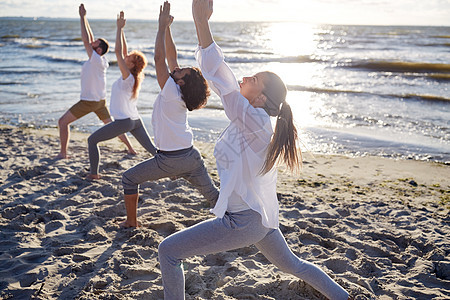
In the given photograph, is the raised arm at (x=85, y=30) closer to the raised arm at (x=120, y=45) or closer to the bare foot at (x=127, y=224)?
the raised arm at (x=120, y=45)

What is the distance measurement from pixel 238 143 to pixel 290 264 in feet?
3.05

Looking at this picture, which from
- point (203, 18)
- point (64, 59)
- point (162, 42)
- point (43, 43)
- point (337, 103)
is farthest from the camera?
point (43, 43)

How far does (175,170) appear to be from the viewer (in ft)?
12.8

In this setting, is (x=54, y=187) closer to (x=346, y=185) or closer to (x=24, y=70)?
(x=346, y=185)

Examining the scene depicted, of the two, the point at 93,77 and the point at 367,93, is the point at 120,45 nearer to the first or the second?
the point at 93,77

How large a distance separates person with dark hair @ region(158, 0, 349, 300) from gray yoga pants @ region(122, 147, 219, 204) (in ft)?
4.45

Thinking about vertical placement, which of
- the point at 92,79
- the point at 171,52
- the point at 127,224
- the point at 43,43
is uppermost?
the point at 43,43

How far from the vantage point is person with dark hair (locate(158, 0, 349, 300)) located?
7.88 ft

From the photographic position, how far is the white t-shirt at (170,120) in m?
3.54

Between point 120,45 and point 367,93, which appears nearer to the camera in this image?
point 120,45

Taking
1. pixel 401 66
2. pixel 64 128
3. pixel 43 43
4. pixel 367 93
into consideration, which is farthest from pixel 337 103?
pixel 43 43

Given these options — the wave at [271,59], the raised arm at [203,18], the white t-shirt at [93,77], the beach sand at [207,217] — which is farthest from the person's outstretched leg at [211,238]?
the wave at [271,59]

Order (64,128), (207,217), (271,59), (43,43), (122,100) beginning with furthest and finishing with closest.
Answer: (43,43), (271,59), (64,128), (122,100), (207,217)

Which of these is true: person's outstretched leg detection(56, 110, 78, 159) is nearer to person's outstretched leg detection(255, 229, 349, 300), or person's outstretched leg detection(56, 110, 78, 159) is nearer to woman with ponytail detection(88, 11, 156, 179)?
woman with ponytail detection(88, 11, 156, 179)
